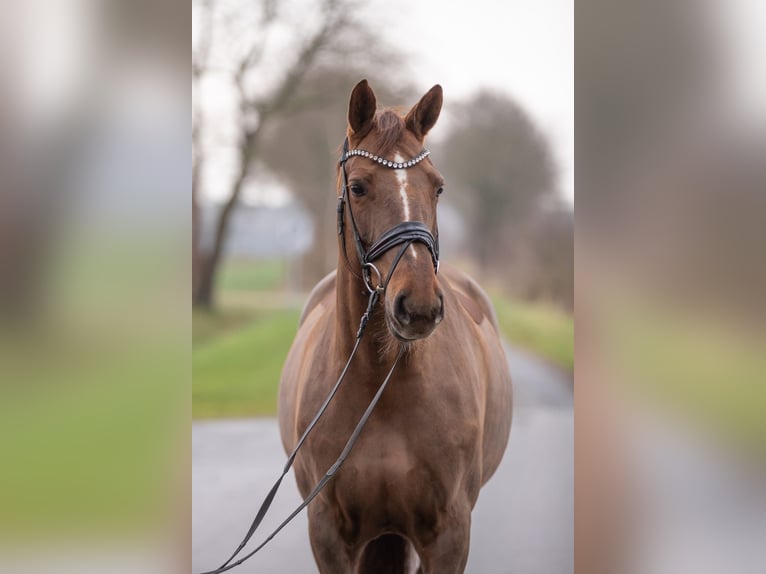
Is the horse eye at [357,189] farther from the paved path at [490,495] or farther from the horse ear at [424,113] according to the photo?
the paved path at [490,495]

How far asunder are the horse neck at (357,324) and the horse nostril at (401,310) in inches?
10.7

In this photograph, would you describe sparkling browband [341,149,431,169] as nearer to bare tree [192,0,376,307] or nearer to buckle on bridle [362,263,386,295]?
buckle on bridle [362,263,386,295]

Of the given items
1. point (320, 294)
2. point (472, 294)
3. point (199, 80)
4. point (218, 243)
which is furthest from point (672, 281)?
point (218, 243)

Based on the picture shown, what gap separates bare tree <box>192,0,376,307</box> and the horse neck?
3.74m

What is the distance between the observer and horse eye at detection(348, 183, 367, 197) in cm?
183

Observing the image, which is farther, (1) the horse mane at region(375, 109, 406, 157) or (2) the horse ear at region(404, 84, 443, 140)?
(2) the horse ear at region(404, 84, 443, 140)

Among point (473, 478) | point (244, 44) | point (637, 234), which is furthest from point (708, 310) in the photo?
point (244, 44)

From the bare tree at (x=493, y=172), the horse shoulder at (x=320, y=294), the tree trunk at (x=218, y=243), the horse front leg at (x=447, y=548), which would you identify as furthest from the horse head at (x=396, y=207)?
the tree trunk at (x=218, y=243)

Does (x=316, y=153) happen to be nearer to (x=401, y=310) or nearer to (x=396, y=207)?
(x=396, y=207)

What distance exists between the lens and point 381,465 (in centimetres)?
197

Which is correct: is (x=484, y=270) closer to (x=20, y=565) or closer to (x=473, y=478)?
(x=473, y=478)

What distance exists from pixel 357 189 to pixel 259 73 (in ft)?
13.4

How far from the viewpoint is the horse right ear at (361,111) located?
73.4 inches

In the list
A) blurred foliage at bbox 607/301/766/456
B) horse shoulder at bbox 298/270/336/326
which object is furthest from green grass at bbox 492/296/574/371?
blurred foliage at bbox 607/301/766/456
